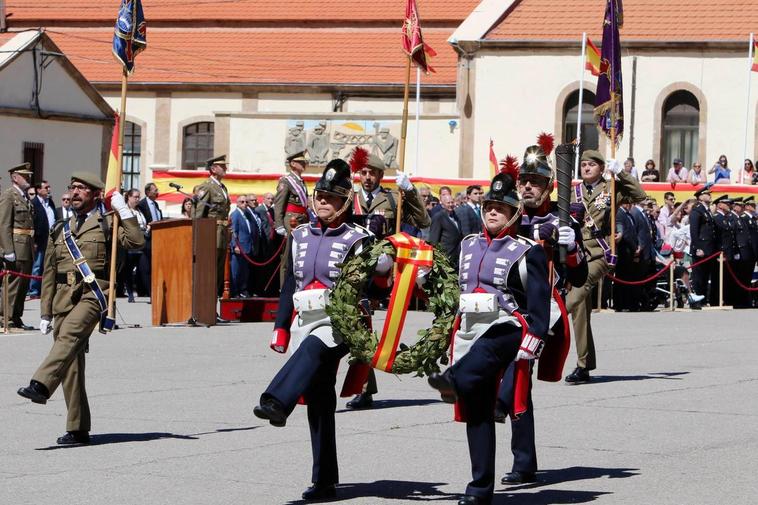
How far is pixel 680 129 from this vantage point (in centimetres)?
4703

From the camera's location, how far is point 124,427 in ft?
38.4

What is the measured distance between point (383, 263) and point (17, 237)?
39.2 feet

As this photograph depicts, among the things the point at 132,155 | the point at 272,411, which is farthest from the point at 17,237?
the point at 132,155

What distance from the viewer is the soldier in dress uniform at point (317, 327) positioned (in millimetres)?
8772

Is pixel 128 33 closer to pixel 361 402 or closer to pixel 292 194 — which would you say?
pixel 292 194

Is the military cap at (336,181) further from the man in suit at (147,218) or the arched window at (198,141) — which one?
the arched window at (198,141)

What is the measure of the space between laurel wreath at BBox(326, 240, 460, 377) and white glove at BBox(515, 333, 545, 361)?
0.41 metres

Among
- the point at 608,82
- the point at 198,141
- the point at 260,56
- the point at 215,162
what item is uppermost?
the point at 260,56

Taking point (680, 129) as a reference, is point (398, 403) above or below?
below

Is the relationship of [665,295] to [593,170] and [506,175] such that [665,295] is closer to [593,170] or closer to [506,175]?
[593,170]

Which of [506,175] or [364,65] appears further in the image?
[364,65]

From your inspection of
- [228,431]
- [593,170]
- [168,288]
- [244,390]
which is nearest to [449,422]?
[228,431]

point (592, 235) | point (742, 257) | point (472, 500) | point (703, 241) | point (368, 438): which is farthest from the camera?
point (742, 257)

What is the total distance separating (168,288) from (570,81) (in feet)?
90.8
